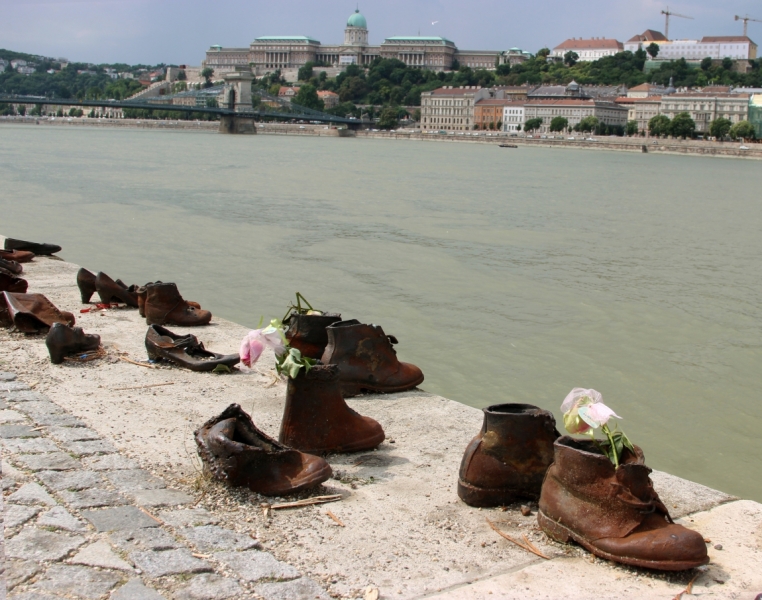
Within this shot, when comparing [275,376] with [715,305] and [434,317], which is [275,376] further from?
[715,305]

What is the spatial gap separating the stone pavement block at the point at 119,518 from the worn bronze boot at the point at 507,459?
96 centimetres

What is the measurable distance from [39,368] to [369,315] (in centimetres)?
395

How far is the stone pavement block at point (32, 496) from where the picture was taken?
2818 mm

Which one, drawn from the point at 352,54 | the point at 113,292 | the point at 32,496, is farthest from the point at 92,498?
the point at 352,54

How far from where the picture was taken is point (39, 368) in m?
4.48

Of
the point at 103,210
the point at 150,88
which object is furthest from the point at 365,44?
the point at 103,210

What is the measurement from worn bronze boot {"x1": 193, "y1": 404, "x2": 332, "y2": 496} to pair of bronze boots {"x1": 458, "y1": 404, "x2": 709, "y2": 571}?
479mm

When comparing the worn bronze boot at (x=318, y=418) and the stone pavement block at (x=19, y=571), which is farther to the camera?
the worn bronze boot at (x=318, y=418)

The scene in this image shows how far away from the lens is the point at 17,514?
2.72 meters

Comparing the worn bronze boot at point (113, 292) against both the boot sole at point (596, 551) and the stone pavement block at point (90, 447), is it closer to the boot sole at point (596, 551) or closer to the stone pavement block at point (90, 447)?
the stone pavement block at point (90, 447)

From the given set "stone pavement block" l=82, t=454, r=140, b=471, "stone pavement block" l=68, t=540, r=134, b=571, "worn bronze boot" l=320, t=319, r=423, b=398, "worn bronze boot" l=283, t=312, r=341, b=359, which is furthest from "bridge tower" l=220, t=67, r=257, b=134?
"stone pavement block" l=68, t=540, r=134, b=571

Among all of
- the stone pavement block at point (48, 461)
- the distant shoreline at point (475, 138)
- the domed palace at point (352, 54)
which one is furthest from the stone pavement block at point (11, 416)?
the domed palace at point (352, 54)

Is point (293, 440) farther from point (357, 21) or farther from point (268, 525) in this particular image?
point (357, 21)

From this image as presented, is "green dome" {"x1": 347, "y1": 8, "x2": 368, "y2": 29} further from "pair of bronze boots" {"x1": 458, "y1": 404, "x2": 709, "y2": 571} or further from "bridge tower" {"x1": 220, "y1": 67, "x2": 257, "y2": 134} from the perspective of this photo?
"pair of bronze boots" {"x1": 458, "y1": 404, "x2": 709, "y2": 571}
